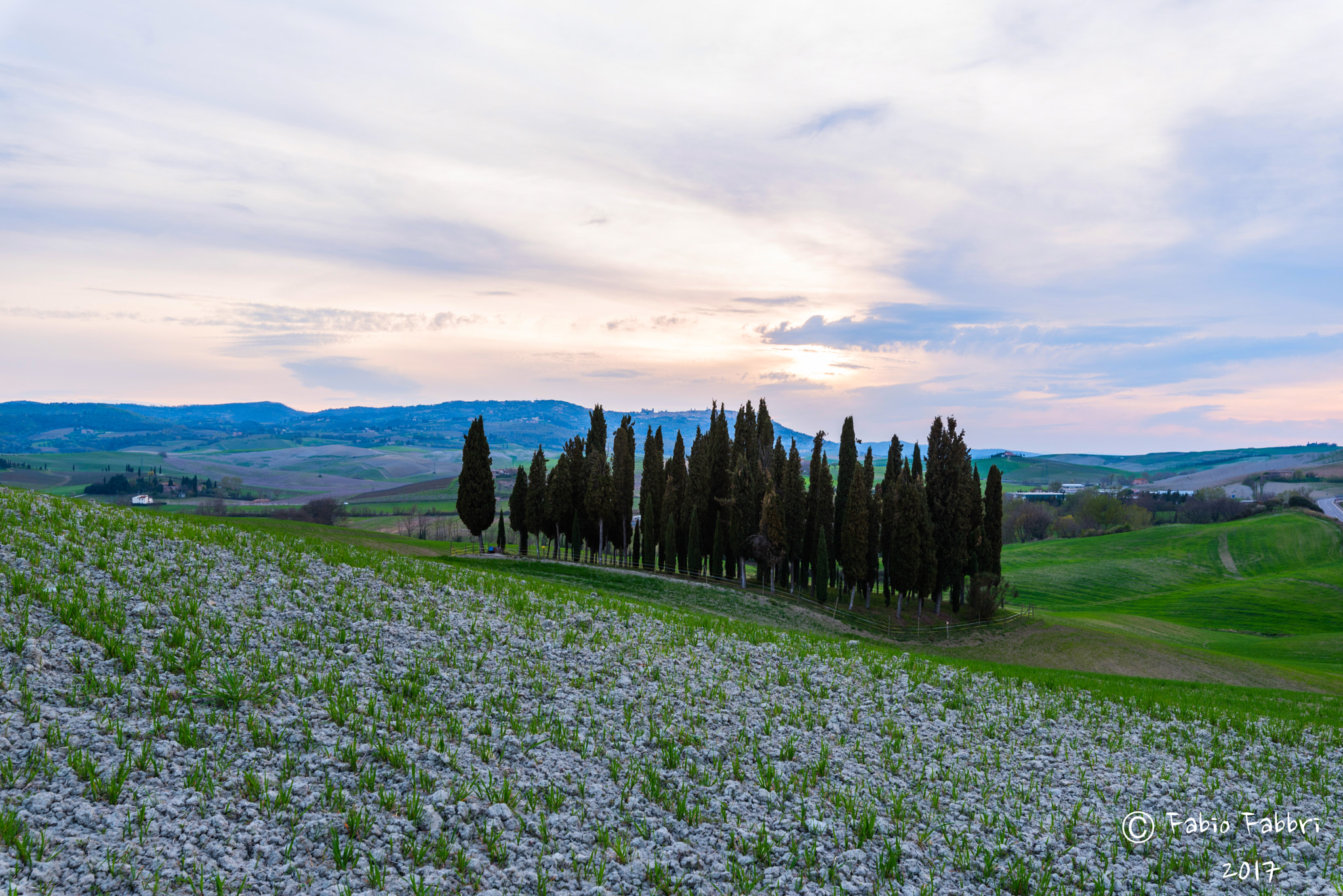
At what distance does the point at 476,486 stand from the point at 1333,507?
216m

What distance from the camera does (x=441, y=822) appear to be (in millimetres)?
8578

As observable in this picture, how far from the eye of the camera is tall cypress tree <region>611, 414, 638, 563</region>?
2702 inches

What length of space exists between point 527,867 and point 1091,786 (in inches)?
426

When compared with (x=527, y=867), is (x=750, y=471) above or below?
above

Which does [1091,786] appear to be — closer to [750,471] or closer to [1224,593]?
[750,471]

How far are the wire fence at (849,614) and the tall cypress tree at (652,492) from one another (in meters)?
5.74

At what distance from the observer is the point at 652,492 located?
70125mm

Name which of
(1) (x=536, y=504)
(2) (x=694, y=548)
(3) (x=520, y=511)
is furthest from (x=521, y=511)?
(2) (x=694, y=548)

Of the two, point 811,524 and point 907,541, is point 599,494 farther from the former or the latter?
point 907,541

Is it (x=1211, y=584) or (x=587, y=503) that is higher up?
(x=587, y=503)

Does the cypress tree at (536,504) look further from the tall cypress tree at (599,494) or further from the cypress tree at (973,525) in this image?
the cypress tree at (973,525)

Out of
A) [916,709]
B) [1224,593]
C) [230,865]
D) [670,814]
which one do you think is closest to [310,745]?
[230,865]

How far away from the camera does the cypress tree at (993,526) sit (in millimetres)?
61656

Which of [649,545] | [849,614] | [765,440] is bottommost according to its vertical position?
[849,614]
